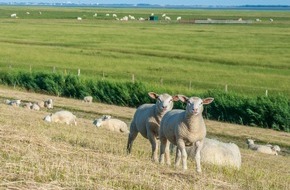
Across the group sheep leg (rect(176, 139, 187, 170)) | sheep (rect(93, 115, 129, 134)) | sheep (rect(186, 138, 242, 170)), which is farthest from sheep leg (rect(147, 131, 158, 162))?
sheep (rect(93, 115, 129, 134))

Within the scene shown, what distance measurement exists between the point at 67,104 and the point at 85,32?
65.0 meters

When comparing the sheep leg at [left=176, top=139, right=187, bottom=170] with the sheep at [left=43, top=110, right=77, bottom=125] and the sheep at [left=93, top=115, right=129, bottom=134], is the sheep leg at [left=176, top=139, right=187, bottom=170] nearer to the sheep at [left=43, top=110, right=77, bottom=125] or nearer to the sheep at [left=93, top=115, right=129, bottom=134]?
the sheep at [left=43, top=110, right=77, bottom=125]

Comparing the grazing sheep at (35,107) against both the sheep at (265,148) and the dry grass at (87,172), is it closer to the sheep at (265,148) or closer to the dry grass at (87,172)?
Answer: the sheep at (265,148)

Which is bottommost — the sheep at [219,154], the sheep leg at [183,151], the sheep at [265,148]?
the sheep at [265,148]

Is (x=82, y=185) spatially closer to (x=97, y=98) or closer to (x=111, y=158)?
(x=111, y=158)

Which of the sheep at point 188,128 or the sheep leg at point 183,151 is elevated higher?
the sheep at point 188,128

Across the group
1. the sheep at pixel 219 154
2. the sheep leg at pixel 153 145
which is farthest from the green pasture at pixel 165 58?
the sheep leg at pixel 153 145

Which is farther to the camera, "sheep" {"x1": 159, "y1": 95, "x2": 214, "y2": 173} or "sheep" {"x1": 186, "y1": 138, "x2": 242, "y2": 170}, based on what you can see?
"sheep" {"x1": 186, "y1": 138, "x2": 242, "y2": 170}

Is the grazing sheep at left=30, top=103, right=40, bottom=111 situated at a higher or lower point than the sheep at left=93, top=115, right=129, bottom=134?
lower

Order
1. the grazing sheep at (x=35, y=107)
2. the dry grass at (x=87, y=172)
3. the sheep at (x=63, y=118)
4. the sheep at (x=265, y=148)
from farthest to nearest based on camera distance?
the grazing sheep at (x=35, y=107) < the sheep at (x=63, y=118) < the sheep at (x=265, y=148) < the dry grass at (x=87, y=172)

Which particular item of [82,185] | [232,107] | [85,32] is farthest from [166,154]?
[85,32]

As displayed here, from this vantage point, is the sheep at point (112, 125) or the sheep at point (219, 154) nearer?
the sheep at point (219, 154)

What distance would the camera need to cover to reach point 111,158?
38.0 feet

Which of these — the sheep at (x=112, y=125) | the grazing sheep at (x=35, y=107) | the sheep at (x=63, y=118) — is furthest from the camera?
the grazing sheep at (x=35, y=107)
